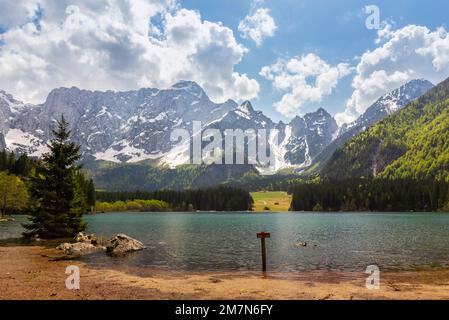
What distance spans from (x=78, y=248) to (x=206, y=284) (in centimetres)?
3084

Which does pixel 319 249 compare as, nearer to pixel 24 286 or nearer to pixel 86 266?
pixel 86 266

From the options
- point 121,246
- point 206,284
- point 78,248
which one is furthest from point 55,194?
point 206,284

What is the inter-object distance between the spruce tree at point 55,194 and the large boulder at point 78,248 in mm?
13224

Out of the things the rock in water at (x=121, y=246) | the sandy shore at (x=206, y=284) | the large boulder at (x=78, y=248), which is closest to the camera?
the sandy shore at (x=206, y=284)

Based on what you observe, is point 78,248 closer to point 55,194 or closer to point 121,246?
point 121,246

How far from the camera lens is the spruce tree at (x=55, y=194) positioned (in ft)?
231

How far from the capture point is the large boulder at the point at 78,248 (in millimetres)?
56188

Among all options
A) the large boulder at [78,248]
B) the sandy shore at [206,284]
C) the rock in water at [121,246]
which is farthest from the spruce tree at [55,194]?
the sandy shore at [206,284]

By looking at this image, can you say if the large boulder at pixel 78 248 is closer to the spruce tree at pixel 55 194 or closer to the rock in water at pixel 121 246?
the rock in water at pixel 121 246

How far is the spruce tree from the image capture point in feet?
231

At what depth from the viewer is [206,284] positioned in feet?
112

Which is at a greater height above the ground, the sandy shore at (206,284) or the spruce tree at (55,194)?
the spruce tree at (55,194)

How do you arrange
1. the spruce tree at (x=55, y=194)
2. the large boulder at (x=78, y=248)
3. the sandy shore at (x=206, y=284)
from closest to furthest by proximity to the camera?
the sandy shore at (x=206, y=284) → the large boulder at (x=78, y=248) → the spruce tree at (x=55, y=194)

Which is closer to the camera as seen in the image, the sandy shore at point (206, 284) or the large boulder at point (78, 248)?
the sandy shore at point (206, 284)
